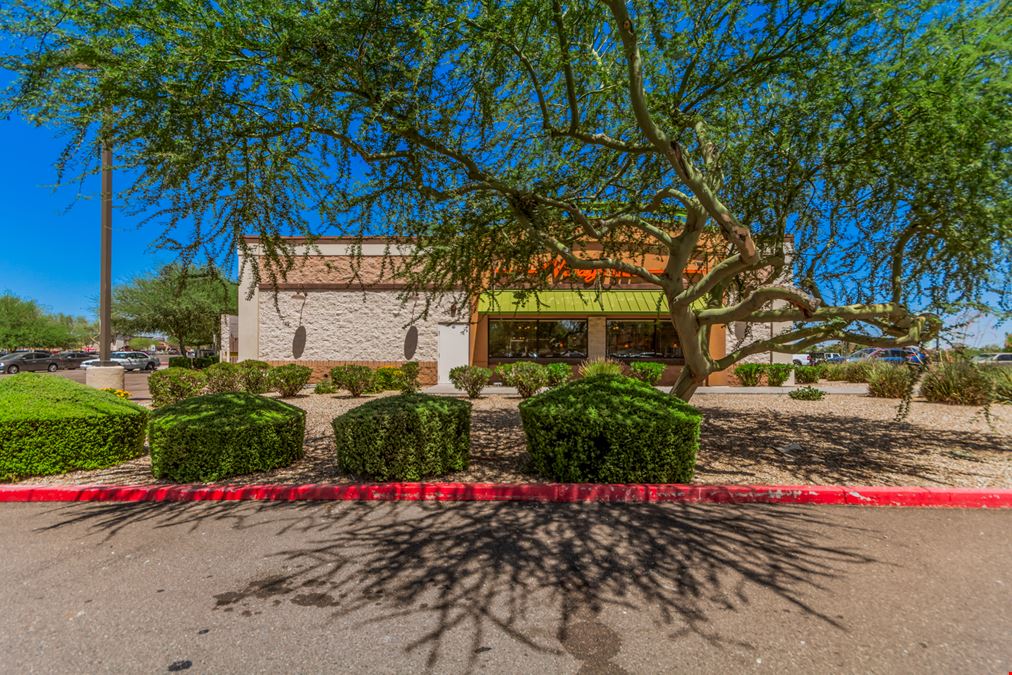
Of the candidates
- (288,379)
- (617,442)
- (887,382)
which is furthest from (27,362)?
(887,382)

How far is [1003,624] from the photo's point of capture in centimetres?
301

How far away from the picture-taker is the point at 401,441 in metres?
5.68

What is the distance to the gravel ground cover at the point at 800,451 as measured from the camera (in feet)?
19.6

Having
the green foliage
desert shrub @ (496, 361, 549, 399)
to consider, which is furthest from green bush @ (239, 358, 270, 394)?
desert shrub @ (496, 361, 549, 399)

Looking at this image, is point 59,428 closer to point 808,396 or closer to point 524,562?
point 524,562

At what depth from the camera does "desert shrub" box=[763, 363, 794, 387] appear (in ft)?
59.3

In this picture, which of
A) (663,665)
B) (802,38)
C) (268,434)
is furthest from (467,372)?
(663,665)

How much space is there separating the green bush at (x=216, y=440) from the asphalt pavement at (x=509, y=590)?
2.72 feet

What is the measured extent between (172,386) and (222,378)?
4.47 feet

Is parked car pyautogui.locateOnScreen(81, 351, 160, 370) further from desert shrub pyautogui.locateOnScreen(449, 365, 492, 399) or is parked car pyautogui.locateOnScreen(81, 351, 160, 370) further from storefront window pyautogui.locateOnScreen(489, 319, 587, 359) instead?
desert shrub pyautogui.locateOnScreen(449, 365, 492, 399)

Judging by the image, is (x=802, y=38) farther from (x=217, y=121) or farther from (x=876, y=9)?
(x=217, y=121)

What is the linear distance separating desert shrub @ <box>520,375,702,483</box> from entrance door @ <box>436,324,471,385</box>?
14.0m

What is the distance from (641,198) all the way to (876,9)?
12.8ft

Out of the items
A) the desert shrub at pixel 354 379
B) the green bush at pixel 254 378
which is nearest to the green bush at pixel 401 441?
the desert shrub at pixel 354 379
